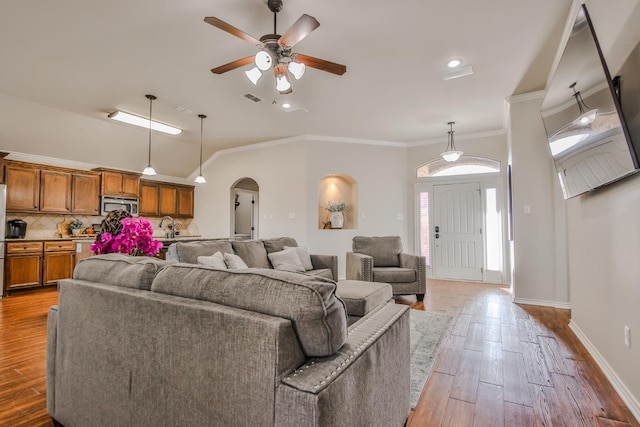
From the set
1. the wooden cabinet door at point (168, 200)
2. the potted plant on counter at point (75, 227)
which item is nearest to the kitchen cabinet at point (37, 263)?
the potted plant on counter at point (75, 227)

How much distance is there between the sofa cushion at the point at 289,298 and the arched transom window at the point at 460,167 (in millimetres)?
5753

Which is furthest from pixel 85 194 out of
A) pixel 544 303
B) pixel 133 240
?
pixel 544 303

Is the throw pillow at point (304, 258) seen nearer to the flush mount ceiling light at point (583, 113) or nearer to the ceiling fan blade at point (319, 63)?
the ceiling fan blade at point (319, 63)

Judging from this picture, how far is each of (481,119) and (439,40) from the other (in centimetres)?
262

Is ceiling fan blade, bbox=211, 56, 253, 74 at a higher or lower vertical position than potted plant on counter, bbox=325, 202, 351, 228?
higher

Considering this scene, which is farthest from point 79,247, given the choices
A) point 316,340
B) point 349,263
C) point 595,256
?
point 595,256

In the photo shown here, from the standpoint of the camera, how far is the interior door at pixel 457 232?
19.1 feet

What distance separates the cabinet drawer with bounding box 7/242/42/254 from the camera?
15.7ft

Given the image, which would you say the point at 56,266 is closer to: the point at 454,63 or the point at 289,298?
the point at 289,298

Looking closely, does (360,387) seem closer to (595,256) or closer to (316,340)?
(316,340)

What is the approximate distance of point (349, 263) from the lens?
A: 15.2ft

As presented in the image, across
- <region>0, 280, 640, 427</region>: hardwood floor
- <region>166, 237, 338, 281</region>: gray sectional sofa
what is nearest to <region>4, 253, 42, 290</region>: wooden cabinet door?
<region>0, 280, 640, 427</region>: hardwood floor

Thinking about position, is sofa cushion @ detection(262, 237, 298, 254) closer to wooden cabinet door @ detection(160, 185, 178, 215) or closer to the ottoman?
the ottoman

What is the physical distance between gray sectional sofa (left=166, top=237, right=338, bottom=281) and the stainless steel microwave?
11.9 ft
